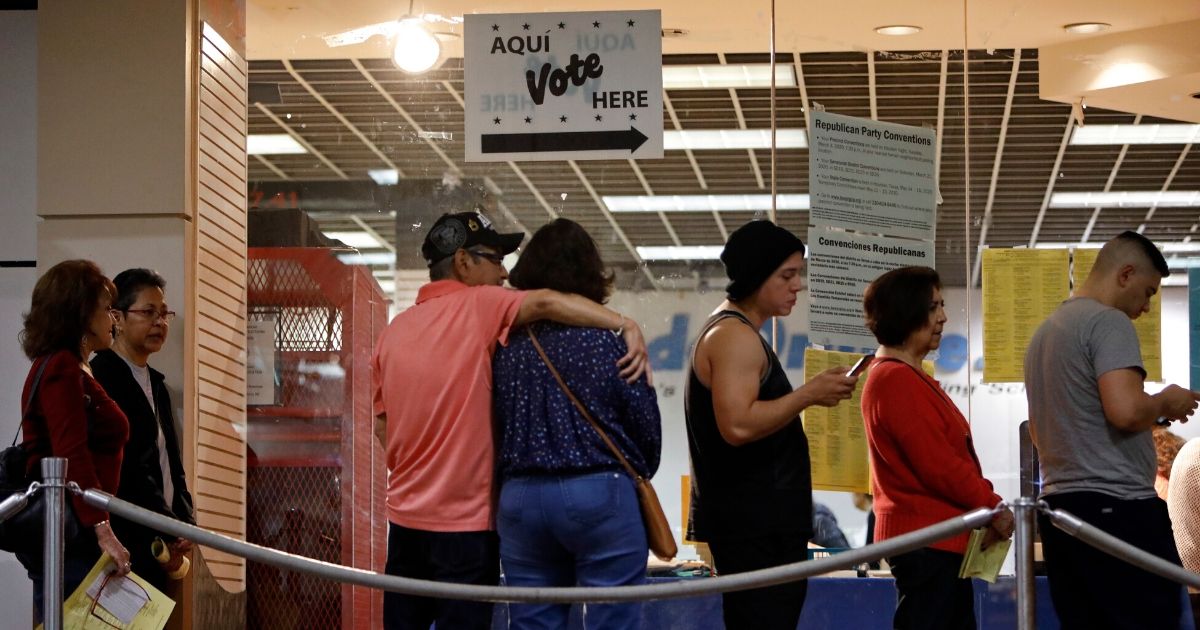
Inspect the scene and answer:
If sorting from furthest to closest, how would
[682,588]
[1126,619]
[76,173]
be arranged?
[76,173] → [1126,619] → [682,588]

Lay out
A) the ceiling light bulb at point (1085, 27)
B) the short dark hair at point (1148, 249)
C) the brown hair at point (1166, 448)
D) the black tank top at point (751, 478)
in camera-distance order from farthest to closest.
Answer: the ceiling light bulb at point (1085, 27), the brown hair at point (1166, 448), the short dark hair at point (1148, 249), the black tank top at point (751, 478)

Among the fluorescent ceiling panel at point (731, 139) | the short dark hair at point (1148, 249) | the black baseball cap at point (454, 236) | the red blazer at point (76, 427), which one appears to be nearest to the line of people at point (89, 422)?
the red blazer at point (76, 427)

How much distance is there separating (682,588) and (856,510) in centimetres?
248

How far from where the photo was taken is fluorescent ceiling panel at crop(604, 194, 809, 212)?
18.8 ft

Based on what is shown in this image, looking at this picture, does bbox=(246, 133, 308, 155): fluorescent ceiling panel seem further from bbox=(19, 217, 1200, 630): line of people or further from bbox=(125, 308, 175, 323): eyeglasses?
bbox=(19, 217, 1200, 630): line of people

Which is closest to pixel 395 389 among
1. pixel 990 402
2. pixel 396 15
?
pixel 396 15

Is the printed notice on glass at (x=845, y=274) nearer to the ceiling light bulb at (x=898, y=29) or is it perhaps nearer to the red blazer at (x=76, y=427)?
the ceiling light bulb at (x=898, y=29)

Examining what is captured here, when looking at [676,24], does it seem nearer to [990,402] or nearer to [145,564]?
[990,402]

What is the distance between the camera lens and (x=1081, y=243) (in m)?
5.88

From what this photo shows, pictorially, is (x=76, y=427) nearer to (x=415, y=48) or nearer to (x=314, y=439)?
(x=314, y=439)

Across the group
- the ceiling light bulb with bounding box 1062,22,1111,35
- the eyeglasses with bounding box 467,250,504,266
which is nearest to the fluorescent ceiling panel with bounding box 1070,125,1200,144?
the ceiling light bulb with bounding box 1062,22,1111,35

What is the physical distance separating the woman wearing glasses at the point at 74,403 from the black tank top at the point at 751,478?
5.05ft

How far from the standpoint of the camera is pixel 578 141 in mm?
5574

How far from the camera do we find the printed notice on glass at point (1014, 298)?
5809 millimetres
